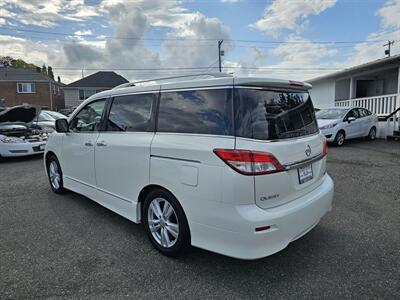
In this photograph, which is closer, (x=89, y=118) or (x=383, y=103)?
(x=89, y=118)

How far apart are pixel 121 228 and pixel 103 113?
5.02 feet

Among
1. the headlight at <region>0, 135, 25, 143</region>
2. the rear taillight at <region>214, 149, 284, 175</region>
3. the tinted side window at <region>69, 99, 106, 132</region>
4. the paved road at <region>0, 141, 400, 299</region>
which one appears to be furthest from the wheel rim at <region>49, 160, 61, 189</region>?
the headlight at <region>0, 135, 25, 143</region>

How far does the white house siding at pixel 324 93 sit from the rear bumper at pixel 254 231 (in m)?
17.8

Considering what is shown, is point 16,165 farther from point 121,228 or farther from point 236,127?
point 236,127

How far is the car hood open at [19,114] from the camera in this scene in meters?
8.52

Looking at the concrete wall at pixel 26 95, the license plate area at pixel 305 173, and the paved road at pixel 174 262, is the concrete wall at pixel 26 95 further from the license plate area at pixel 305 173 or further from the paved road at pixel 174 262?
the license plate area at pixel 305 173

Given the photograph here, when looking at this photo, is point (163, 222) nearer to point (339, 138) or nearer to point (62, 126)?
point (62, 126)

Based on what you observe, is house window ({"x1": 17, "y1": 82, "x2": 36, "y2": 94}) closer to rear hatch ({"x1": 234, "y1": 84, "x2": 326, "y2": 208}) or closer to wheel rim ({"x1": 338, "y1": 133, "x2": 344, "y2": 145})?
wheel rim ({"x1": 338, "y1": 133, "x2": 344, "y2": 145})

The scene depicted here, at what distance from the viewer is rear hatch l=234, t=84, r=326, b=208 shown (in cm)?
241

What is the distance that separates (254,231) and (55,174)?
4130mm

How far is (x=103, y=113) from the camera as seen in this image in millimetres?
3859

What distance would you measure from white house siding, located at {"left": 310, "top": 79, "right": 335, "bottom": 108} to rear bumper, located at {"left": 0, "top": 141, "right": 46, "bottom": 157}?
55.1 ft

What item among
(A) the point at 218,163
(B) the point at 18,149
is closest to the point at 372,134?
(A) the point at 218,163

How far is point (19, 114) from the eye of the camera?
880cm
